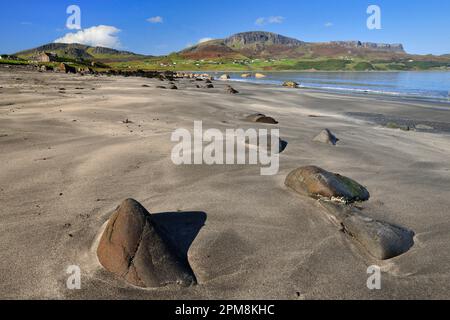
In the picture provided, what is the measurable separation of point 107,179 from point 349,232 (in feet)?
13.0

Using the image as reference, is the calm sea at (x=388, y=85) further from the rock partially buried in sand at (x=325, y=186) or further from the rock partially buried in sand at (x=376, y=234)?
the rock partially buried in sand at (x=376, y=234)

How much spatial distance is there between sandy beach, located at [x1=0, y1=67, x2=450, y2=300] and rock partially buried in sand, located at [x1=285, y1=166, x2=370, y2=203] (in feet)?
0.58

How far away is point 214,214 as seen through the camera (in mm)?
5066

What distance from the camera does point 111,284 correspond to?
3.53 m

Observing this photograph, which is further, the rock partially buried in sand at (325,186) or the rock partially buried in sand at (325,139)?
the rock partially buried in sand at (325,139)

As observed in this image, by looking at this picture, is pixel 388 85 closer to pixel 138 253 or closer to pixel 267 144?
pixel 267 144

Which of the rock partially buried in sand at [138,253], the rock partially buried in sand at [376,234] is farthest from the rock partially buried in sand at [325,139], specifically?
the rock partially buried in sand at [138,253]

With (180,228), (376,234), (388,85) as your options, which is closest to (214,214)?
(180,228)

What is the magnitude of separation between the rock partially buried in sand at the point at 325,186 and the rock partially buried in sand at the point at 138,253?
104 inches

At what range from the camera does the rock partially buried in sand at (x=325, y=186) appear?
18.2 feet

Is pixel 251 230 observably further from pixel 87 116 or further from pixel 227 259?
pixel 87 116

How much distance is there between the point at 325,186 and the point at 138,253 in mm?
3113

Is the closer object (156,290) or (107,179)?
(156,290)

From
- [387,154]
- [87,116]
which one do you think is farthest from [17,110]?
[387,154]
